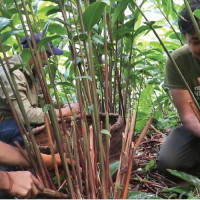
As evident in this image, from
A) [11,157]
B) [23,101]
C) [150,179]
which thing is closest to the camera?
[11,157]

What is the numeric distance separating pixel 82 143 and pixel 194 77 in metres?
0.57

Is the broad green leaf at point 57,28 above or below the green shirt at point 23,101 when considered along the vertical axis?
above

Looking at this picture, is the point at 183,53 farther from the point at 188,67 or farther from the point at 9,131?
the point at 9,131

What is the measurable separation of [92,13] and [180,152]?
2.34ft

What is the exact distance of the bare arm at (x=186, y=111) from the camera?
115 cm

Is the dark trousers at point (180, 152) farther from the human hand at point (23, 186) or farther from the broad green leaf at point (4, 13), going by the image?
the broad green leaf at point (4, 13)

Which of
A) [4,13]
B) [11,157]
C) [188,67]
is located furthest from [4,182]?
[188,67]

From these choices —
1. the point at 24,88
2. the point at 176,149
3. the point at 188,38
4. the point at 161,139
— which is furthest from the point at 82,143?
the point at 161,139

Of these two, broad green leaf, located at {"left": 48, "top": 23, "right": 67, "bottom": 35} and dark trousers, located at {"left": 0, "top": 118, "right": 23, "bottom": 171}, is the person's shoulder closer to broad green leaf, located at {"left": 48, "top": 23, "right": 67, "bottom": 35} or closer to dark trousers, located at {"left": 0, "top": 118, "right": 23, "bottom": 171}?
broad green leaf, located at {"left": 48, "top": 23, "right": 67, "bottom": 35}

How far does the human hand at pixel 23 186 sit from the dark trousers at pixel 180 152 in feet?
1.86

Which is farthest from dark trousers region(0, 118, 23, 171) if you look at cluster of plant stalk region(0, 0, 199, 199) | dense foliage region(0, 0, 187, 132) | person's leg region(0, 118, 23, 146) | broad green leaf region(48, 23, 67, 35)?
cluster of plant stalk region(0, 0, 199, 199)

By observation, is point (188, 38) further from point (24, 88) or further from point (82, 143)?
point (24, 88)

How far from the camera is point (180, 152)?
1244 millimetres

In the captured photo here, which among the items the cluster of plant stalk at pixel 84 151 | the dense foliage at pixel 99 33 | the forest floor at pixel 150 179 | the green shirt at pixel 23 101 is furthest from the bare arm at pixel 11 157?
the green shirt at pixel 23 101
